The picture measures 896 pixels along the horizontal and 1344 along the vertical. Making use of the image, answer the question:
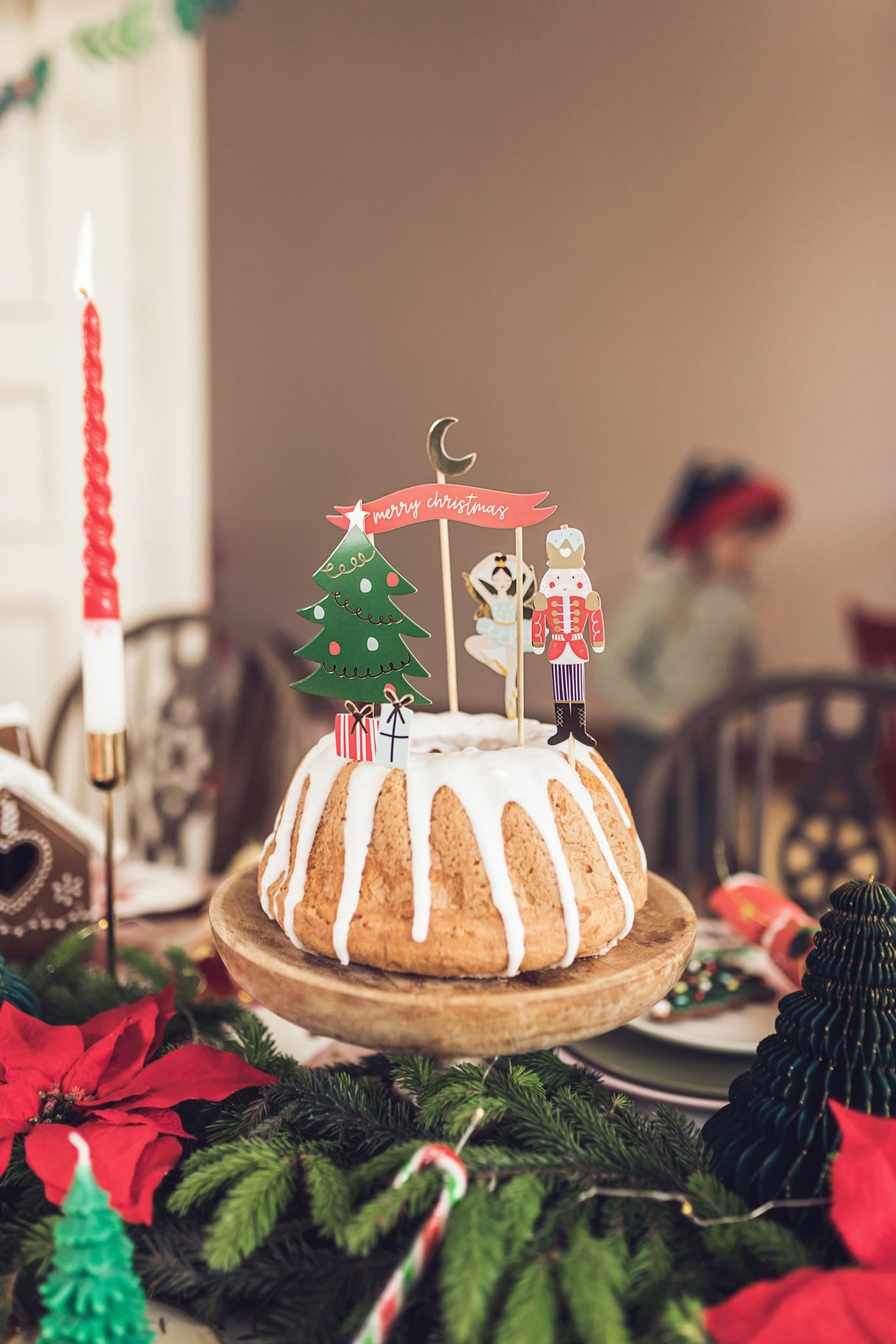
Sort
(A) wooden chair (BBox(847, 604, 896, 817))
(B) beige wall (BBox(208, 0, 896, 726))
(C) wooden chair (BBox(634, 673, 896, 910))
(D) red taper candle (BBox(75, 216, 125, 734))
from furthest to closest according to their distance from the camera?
(B) beige wall (BBox(208, 0, 896, 726)), (A) wooden chair (BBox(847, 604, 896, 817)), (C) wooden chair (BBox(634, 673, 896, 910)), (D) red taper candle (BBox(75, 216, 125, 734))

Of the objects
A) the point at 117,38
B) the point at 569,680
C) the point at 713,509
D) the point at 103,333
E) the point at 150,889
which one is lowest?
the point at 150,889

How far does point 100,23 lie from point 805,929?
264cm

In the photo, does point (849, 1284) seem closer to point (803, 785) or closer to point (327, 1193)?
point (327, 1193)

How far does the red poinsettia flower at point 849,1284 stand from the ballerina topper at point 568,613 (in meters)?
0.30

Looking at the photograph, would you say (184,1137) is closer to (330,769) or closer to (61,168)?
(330,769)

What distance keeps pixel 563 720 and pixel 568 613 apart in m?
0.08

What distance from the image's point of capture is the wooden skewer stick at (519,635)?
2.32ft

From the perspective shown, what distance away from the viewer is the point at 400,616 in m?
0.69

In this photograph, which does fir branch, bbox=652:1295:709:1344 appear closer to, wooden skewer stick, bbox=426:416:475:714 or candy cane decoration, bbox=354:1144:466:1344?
candy cane decoration, bbox=354:1144:466:1344

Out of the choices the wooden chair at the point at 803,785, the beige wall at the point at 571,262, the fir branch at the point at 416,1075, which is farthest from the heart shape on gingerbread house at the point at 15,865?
the beige wall at the point at 571,262

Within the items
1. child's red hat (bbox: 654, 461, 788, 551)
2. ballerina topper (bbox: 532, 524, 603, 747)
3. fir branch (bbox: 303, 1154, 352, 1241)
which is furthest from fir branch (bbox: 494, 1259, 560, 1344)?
child's red hat (bbox: 654, 461, 788, 551)

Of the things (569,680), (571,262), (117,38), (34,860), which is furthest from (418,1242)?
(571,262)

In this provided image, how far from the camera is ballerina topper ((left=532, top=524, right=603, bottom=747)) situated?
70cm

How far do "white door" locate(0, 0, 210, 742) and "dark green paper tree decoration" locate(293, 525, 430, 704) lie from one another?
2.01 meters
